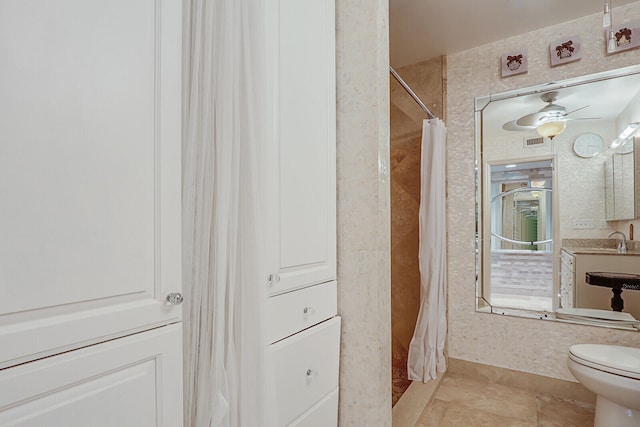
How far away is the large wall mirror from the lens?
82.7 inches

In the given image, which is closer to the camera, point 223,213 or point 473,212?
point 223,213

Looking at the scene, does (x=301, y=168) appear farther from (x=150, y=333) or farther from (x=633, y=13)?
(x=633, y=13)

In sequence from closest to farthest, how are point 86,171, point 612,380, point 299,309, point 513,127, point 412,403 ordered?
point 86,171, point 299,309, point 612,380, point 412,403, point 513,127

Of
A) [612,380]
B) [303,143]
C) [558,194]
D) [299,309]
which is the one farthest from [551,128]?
[299,309]

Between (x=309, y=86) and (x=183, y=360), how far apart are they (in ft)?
2.73

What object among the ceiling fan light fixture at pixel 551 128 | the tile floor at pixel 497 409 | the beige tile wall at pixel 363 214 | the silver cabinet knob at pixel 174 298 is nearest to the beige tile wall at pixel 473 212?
the tile floor at pixel 497 409

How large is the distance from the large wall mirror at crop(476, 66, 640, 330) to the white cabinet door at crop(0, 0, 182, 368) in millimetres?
2411

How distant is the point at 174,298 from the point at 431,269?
1.63 metres

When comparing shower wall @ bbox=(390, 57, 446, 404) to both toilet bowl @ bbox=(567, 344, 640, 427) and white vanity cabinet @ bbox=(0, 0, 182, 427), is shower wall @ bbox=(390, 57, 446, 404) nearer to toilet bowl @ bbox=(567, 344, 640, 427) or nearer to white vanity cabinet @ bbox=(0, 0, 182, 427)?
toilet bowl @ bbox=(567, 344, 640, 427)

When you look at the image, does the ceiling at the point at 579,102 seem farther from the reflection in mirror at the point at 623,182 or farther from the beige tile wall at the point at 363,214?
the beige tile wall at the point at 363,214

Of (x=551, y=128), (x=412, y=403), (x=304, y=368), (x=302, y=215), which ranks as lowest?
(x=412, y=403)

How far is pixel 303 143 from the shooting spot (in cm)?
102

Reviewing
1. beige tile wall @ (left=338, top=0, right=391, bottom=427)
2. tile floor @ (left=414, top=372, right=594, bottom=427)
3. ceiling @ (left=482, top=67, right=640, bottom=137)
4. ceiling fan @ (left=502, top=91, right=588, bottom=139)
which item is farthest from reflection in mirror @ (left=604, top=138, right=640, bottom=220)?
beige tile wall @ (left=338, top=0, right=391, bottom=427)

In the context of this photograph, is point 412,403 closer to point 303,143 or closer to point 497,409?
point 497,409
